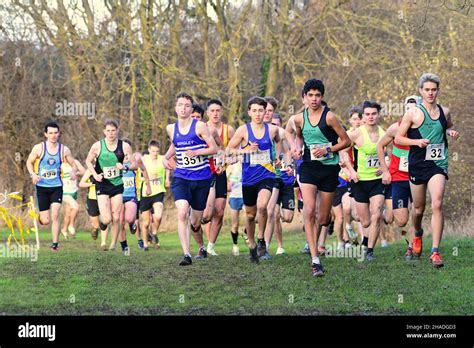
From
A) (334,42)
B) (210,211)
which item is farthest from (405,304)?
(334,42)

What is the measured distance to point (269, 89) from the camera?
31953 mm

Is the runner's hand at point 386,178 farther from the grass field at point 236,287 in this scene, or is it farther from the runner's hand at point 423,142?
the runner's hand at point 423,142

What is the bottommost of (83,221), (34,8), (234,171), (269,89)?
(83,221)

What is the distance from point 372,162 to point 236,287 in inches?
165

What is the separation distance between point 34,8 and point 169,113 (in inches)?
202

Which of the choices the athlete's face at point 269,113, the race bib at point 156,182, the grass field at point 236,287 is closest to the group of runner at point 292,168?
the athlete's face at point 269,113

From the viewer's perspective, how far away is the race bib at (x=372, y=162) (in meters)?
15.4

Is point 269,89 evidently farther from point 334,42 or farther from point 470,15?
point 470,15

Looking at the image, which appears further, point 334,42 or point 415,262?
point 334,42

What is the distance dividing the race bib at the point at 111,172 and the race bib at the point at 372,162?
4394 millimetres

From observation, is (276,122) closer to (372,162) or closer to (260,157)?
(372,162)

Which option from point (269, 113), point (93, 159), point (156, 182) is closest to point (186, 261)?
point (269, 113)

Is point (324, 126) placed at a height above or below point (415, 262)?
above
